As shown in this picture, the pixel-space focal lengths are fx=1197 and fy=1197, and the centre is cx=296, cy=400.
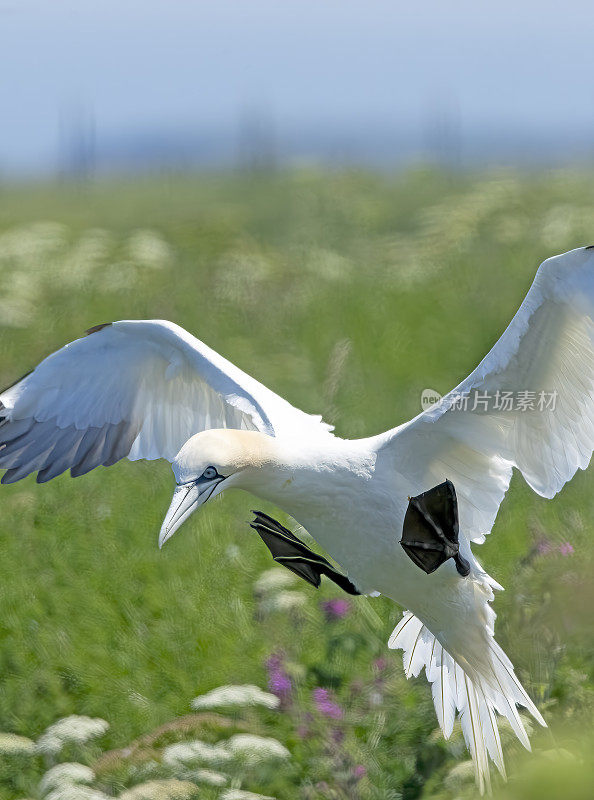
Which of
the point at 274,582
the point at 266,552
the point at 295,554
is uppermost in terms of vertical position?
the point at 295,554

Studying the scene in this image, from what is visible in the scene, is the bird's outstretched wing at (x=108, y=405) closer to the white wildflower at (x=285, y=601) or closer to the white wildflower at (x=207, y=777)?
the white wildflower at (x=285, y=601)

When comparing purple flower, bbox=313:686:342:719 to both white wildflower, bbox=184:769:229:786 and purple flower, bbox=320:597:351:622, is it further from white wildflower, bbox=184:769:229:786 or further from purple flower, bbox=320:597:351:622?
white wildflower, bbox=184:769:229:786

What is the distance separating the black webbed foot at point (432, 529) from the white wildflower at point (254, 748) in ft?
3.99

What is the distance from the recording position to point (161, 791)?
4.81m

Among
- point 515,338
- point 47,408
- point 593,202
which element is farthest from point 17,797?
point 593,202

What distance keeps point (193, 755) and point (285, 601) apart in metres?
1.04

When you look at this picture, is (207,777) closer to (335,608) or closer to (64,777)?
(64,777)

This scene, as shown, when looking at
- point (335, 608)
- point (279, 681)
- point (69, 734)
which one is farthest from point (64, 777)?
point (335, 608)

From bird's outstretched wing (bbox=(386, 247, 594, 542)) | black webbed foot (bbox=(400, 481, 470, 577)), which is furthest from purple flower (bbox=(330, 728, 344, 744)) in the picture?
black webbed foot (bbox=(400, 481, 470, 577))

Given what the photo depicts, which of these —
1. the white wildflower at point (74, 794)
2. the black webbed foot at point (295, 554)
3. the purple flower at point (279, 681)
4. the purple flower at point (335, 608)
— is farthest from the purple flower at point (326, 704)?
the white wildflower at point (74, 794)

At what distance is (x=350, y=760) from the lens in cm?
538

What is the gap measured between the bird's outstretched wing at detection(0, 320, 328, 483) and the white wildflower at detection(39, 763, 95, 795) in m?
Result: 1.25

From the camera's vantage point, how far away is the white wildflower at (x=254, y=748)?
5105mm

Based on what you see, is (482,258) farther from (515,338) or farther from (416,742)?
(515,338)
